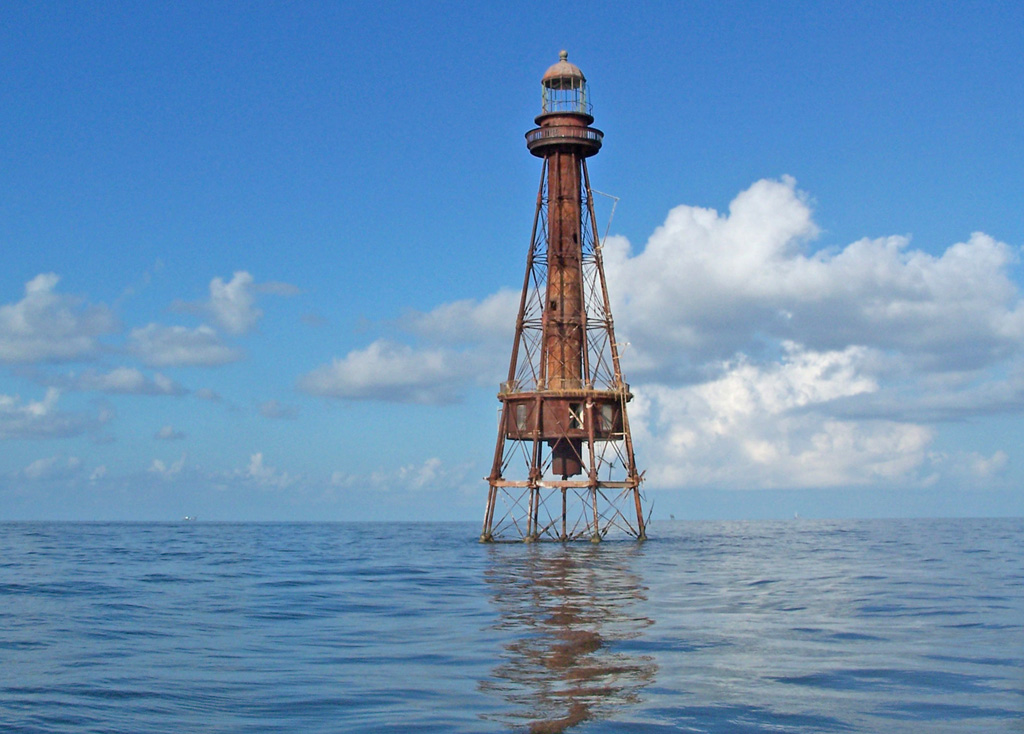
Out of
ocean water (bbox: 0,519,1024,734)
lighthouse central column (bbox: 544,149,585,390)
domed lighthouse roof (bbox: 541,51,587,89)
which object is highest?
domed lighthouse roof (bbox: 541,51,587,89)

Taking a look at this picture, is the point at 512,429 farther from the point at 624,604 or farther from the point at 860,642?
the point at 860,642

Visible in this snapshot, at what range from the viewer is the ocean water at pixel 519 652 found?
15445mm

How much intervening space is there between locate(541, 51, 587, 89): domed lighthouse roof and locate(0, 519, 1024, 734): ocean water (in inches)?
1311

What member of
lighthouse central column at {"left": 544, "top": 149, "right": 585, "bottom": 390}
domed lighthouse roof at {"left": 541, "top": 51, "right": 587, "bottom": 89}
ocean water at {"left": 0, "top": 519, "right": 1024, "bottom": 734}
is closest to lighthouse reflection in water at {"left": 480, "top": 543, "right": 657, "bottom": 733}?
ocean water at {"left": 0, "top": 519, "right": 1024, "bottom": 734}

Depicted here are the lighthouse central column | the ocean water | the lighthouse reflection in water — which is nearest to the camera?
the ocean water

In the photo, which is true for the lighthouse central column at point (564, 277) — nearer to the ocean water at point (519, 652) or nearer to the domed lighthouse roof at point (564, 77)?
the domed lighthouse roof at point (564, 77)

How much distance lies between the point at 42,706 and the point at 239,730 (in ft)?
12.7

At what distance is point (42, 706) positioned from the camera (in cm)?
1630

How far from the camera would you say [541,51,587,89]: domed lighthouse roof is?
211 ft

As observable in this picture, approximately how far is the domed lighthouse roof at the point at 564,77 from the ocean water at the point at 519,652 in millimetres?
33288

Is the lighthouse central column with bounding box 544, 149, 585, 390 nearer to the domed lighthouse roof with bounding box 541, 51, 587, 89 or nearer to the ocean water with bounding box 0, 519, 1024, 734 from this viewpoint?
the domed lighthouse roof with bounding box 541, 51, 587, 89

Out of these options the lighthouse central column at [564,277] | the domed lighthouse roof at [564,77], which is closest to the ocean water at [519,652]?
the lighthouse central column at [564,277]

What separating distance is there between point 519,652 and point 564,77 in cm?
4912

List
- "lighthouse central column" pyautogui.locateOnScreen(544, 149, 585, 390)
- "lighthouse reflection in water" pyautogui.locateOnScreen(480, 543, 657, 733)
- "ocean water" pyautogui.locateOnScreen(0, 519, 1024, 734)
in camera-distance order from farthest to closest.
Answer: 1. "lighthouse central column" pyautogui.locateOnScreen(544, 149, 585, 390)
2. "lighthouse reflection in water" pyautogui.locateOnScreen(480, 543, 657, 733)
3. "ocean water" pyautogui.locateOnScreen(0, 519, 1024, 734)
